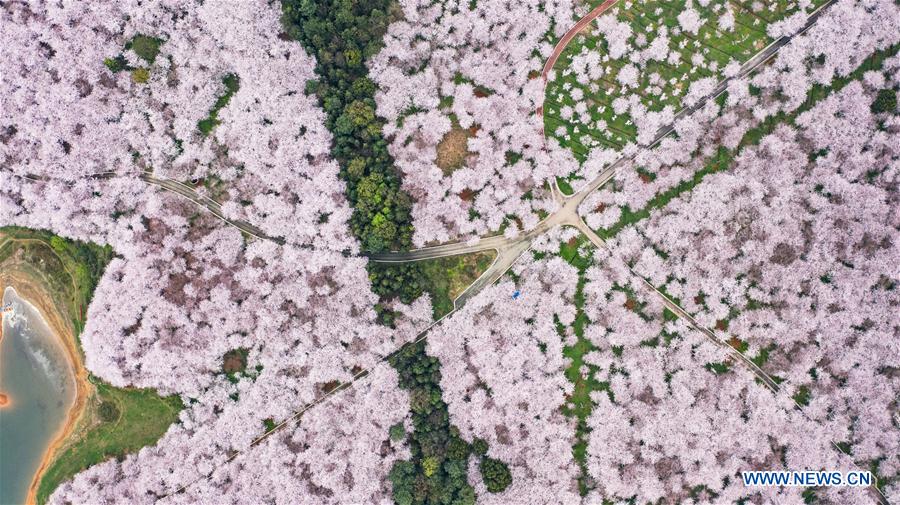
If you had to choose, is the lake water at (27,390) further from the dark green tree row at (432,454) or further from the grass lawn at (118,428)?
the dark green tree row at (432,454)

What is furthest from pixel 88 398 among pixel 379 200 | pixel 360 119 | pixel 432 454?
pixel 360 119

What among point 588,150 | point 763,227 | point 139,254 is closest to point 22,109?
point 139,254

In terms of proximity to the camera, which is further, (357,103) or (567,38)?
(567,38)

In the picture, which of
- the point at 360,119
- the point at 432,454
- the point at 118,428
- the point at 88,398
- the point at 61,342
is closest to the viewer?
the point at 432,454

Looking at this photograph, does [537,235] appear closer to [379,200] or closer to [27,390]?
[379,200]

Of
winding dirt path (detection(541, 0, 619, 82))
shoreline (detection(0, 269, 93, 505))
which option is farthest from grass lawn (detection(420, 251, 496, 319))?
shoreline (detection(0, 269, 93, 505))

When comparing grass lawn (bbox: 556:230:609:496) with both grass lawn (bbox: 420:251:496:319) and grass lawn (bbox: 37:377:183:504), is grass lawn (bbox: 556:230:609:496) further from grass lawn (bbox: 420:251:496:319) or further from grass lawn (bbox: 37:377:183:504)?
grass lawn (bbox: 37:377:183:504)

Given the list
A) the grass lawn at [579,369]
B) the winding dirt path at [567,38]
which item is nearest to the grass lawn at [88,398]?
the grass lawn at [579,369]
